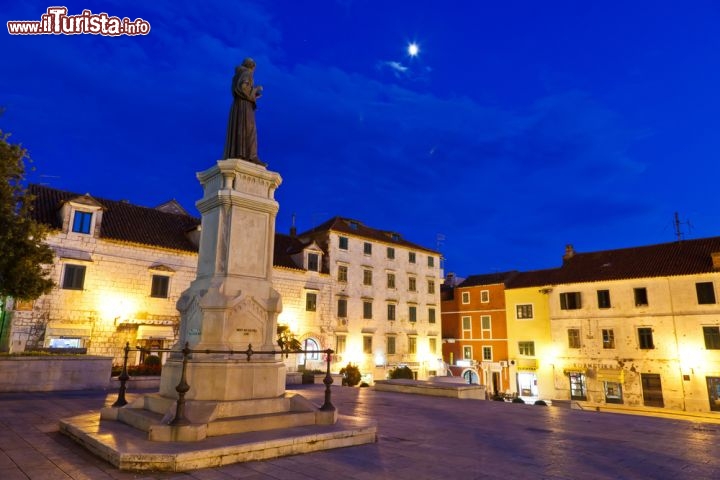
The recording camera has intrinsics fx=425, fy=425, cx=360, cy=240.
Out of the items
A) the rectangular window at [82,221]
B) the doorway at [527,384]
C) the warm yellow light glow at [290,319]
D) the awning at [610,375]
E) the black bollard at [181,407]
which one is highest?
the rectangular window at [82,221]

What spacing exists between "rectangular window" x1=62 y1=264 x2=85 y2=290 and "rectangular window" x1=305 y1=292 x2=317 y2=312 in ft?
50.6

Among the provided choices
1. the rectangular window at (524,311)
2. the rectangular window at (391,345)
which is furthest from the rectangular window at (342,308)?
the rectangular window at (524,311)

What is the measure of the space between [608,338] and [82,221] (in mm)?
37185

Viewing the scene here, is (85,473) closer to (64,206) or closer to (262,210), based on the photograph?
(262,210)

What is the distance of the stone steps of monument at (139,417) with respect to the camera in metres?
6.34

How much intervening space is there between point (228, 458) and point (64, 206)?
79.7 ft

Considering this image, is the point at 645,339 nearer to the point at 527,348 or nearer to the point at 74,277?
the point at 527,348

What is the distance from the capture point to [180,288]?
27.1 meters

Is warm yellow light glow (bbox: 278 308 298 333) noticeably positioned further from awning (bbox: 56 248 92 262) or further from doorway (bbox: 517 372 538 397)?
doorway (bbox: 517 372 538 397)

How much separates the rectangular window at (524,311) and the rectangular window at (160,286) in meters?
29.8

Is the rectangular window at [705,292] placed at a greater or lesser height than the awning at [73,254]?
lesser

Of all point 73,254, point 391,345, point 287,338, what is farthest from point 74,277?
point 391,345

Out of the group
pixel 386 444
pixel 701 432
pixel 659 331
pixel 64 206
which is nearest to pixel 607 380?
pixel 659 331

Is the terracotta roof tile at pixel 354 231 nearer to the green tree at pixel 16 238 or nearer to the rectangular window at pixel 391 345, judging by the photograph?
the rectangular window at pixel 391 345
